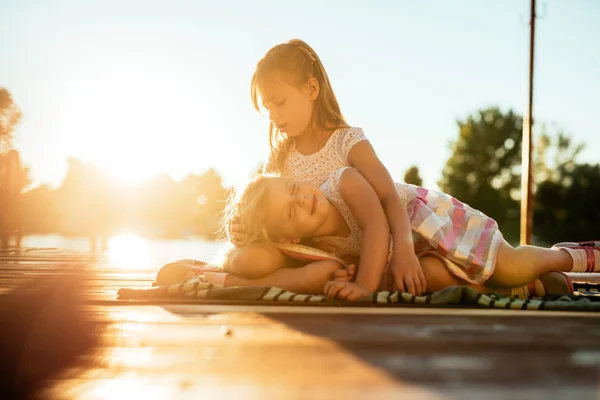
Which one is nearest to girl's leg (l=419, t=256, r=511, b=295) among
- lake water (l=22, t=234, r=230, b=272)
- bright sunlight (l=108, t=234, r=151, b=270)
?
lake water (l=22, t=234, r=230, b=272)

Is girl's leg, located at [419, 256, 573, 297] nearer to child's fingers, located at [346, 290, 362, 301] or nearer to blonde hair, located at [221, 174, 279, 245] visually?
child's fingers, located at [346, 290, 362, 301]

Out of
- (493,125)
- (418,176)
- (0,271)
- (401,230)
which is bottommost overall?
(0,271)

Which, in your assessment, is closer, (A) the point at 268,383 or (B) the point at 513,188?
(A) the point at 268,383

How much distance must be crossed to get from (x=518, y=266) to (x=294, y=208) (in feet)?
2.86

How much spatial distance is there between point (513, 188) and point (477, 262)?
95.9 ft

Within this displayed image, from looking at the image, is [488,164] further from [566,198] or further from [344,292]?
[344,292]

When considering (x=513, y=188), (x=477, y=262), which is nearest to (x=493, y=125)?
(x=513, y=188)

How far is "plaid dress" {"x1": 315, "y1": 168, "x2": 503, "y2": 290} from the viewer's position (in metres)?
1.93

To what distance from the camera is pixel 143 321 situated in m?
1.10

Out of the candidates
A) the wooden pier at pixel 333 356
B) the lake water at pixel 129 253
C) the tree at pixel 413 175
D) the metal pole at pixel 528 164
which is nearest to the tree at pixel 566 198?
the tree at pixel 413 175

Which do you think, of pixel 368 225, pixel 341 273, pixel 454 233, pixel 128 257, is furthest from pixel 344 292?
pixel 128 257

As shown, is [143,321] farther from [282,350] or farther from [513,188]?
[513,188]

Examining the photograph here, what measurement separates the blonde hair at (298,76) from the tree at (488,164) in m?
26.5

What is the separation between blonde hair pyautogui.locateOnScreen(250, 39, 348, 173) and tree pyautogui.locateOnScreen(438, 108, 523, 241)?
87.0 ft
